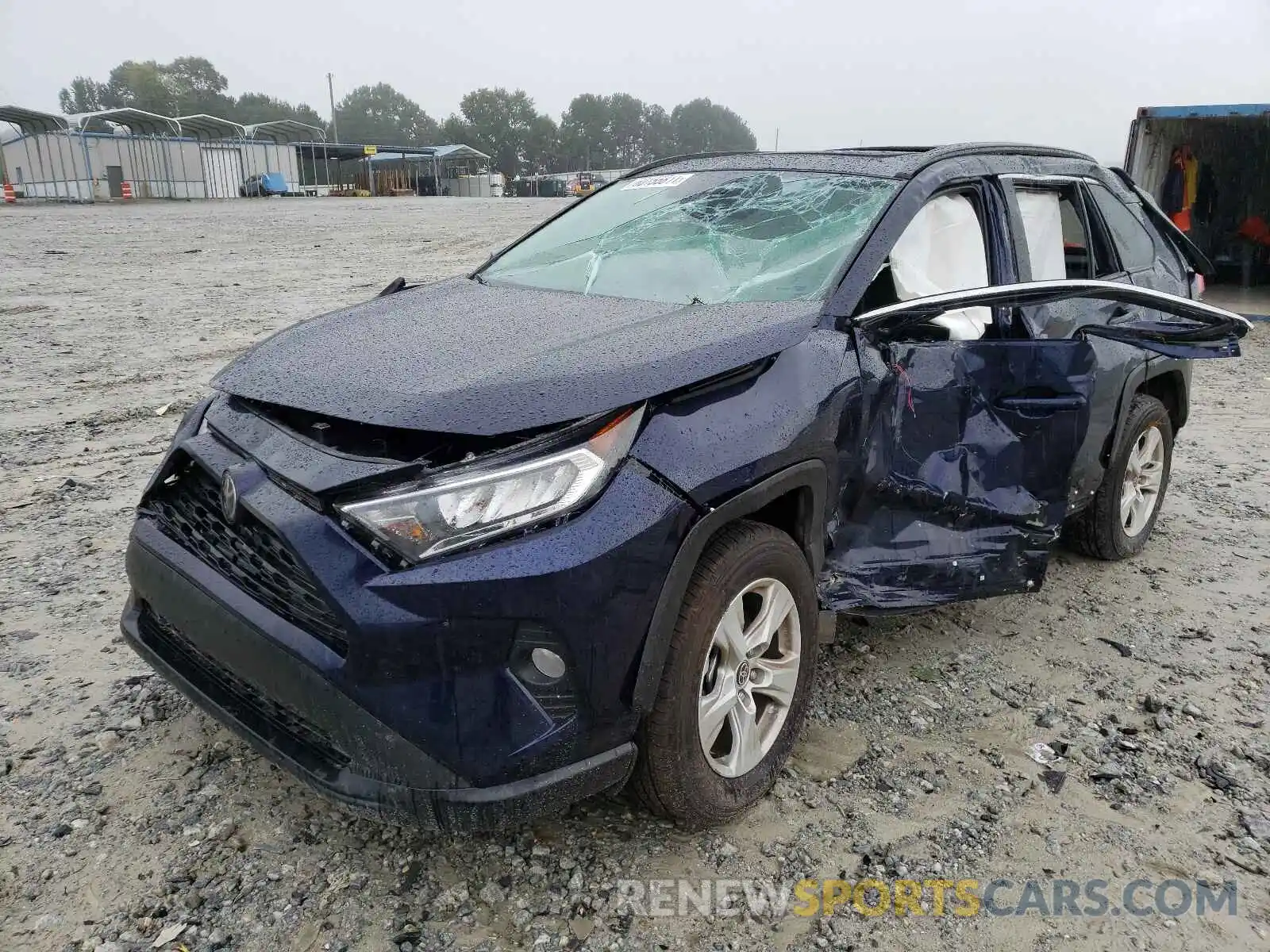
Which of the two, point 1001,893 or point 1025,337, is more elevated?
point 1025,337

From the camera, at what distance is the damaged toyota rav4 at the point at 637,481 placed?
78.0 inches

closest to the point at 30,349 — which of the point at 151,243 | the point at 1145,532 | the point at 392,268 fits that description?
the point at 392,268

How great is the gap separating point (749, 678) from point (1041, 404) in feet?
4.84

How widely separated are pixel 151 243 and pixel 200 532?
54.2 feet

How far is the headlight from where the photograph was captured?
1979 mm

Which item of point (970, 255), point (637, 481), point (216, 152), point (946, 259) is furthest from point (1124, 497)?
point (216, 152)

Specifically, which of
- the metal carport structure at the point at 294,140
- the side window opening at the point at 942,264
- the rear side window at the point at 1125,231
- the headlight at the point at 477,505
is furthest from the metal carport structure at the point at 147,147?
the headlight at the point at 477,505

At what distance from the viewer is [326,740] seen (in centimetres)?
209

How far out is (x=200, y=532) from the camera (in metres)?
2.40

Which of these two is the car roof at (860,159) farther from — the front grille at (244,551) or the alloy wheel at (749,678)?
the front grille at (244,551)

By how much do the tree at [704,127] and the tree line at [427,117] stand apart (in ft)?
27.9

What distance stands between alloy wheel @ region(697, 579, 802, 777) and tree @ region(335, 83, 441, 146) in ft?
377

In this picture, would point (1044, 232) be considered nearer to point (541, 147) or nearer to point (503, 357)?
point (503, 357)

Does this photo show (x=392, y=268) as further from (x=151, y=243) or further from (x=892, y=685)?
(x=892, y=685)
